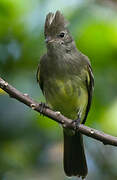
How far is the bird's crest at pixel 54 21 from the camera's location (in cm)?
298

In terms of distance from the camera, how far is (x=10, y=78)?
3094 mm

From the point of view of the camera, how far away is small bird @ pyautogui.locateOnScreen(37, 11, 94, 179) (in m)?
3.30

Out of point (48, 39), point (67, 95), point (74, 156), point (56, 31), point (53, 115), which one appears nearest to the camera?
point (53, 115)

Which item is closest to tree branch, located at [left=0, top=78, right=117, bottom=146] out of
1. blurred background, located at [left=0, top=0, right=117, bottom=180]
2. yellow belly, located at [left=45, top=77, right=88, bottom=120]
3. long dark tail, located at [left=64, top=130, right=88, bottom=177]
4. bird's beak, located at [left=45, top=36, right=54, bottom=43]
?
blurred background, located at [left=0, top=0, right=117, bottom=180]

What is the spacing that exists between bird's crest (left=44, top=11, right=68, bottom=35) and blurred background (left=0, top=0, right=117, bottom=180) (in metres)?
0.05

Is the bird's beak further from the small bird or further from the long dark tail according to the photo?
the long dark tail

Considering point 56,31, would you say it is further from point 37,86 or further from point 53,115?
point 53,115

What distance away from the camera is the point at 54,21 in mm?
3117

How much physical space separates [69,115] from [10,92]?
1432mm

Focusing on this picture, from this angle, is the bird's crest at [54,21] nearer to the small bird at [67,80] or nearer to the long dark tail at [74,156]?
the small bird at [67,80]

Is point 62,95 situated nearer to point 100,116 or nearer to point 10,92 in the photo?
point 100,116

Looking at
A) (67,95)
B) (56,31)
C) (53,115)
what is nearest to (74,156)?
(67,95)

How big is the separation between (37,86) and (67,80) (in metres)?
0.25

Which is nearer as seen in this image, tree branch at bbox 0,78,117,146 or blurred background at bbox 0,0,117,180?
tree branch at bbox 0,78,117,146
